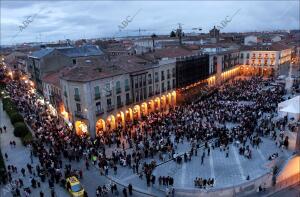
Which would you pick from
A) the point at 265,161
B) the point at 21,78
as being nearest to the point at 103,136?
the point at 265,161

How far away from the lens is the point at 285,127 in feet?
111

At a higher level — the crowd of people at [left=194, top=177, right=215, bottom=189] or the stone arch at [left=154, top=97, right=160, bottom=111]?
the stone arch at [left=154, top=97, right=160, bottom=111]

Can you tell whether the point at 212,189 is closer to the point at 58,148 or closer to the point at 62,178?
the point at 62,178

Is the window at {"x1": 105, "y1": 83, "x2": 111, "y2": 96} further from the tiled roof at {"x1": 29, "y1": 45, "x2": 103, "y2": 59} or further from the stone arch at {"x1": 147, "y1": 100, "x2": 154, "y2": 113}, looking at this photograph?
the tiled roof at {"x1": 29, "y1": 45, "x2": 103, "y2": 59}

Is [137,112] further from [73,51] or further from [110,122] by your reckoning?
[73,51]

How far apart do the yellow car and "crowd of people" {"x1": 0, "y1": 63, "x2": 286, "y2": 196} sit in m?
1.46

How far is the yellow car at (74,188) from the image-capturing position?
21.7m

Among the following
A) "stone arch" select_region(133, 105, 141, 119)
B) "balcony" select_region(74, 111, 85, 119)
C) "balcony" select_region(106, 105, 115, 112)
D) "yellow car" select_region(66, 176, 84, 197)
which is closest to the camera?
"yellow car" select_region(66, 176, 84, 197)

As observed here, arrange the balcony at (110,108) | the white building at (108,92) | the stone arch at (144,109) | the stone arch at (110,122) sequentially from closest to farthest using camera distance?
the white building at (108,92) < the balcony at (110,108) < the stone arch at (110,122) < the stone arch at (144,109)

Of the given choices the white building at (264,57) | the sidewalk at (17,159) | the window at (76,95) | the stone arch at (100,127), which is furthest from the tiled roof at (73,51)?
the white building at (264,57)

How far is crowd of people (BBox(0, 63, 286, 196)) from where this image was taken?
26.5 meters

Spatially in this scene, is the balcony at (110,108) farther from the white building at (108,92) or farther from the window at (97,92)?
the window at (97,92)

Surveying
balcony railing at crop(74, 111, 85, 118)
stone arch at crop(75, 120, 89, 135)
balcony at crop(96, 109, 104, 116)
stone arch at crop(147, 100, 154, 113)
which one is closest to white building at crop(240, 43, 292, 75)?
stone arch at crop(147, 100, 154, 113)

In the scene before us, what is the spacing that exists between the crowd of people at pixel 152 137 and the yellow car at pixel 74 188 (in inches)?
57.6
